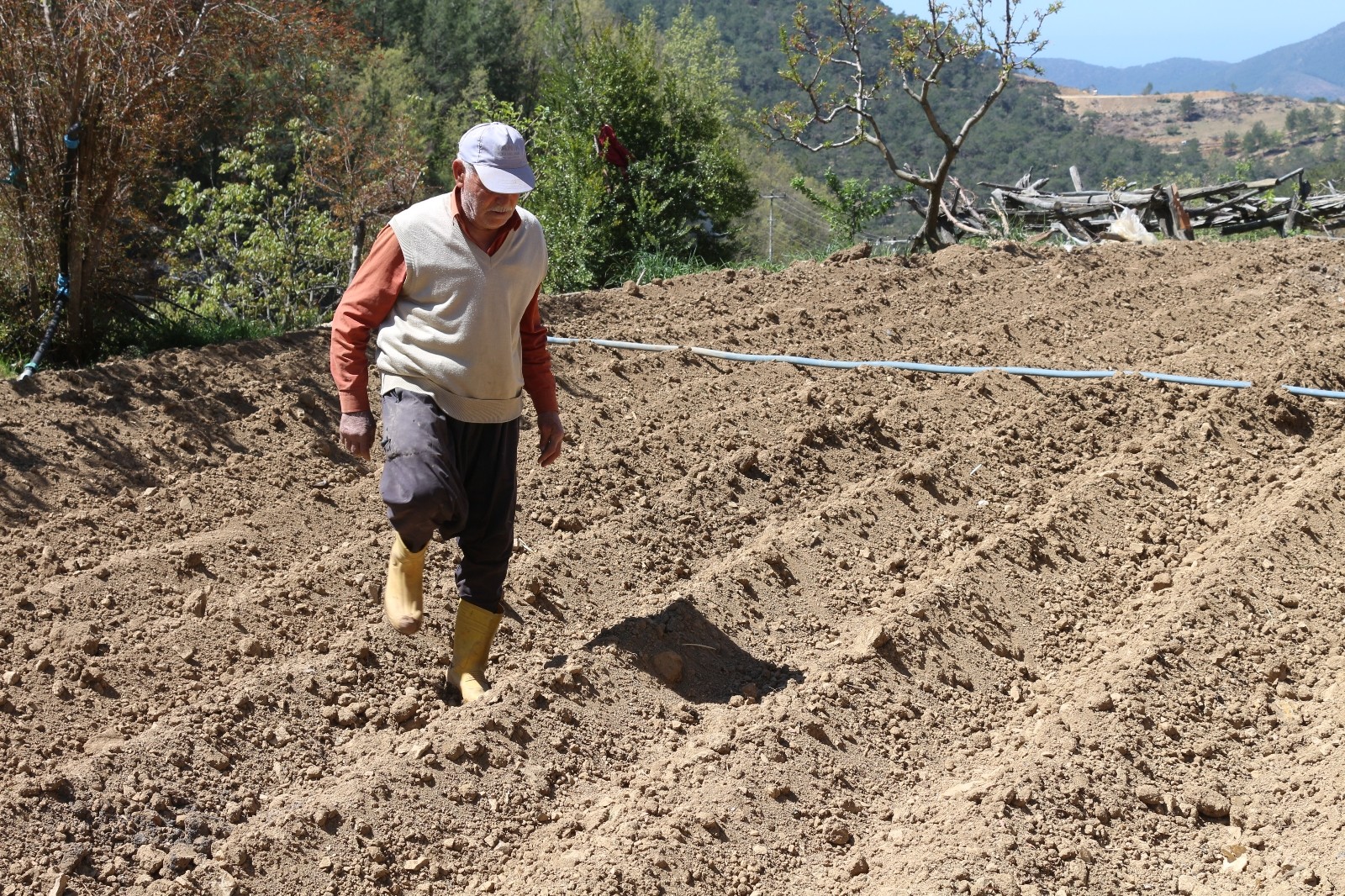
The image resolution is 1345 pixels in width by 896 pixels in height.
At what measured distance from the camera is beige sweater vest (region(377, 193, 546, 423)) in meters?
3.38

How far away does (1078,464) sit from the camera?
563cm

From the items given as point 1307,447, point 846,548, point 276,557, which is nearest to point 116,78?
point 276,557

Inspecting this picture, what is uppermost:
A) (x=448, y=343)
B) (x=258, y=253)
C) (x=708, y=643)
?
(x=448, y=343)

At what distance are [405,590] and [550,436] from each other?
2.07ft

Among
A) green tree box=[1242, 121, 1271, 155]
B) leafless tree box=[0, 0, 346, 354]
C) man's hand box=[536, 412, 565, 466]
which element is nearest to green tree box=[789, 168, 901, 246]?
leafless tree box=[0, 0, 346, 354]

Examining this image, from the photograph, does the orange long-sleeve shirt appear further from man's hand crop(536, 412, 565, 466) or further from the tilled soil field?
the tilled soil field

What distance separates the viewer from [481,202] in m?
3.31

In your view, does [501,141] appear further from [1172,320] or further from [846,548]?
[1172,320]

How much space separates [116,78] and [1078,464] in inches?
180

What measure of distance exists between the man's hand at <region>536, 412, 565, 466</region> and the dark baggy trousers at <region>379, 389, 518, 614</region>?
15cm

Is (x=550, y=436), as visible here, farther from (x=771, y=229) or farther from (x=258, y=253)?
(x=771, y=229)

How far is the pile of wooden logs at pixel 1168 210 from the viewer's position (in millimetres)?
11773

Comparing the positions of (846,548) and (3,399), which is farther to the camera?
(3,399)

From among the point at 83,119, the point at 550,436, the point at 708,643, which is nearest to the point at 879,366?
the point at 708,643
